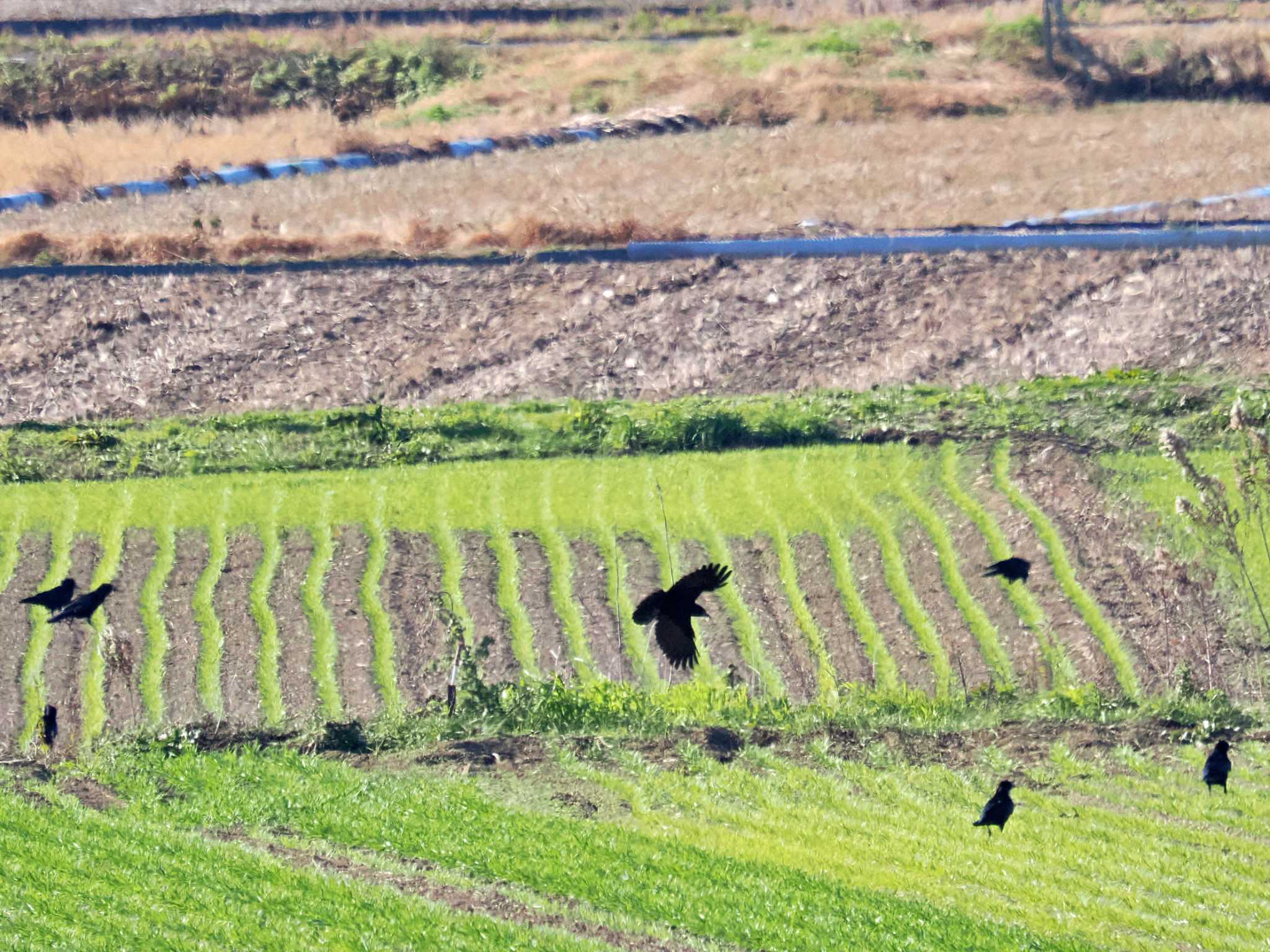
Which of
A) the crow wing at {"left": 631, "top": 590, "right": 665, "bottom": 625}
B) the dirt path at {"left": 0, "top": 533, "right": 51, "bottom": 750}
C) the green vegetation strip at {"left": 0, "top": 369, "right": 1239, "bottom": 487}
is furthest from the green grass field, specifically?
the green vegetation strip at {"left": 0, "top": 369, "right": 1239, "bottom": 487}

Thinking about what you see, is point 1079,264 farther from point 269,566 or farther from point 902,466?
point 269,566

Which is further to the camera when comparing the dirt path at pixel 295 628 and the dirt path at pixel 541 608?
the dirt path at pixel 541 608

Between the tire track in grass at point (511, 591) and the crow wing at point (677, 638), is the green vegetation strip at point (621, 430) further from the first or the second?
the crow wing at point (677, 638)

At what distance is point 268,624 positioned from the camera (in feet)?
52.9

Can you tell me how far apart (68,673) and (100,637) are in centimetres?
67

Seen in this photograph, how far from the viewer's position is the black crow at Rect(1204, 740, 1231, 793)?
37.5ft

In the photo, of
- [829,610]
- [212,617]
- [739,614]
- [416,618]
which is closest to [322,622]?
[416,618]

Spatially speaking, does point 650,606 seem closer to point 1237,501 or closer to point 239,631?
point 239,631

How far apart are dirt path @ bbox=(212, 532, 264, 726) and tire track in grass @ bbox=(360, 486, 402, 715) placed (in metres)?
1.03

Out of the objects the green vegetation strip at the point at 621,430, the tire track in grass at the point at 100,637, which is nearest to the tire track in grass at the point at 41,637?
the tire track in grass at the point at 100,637

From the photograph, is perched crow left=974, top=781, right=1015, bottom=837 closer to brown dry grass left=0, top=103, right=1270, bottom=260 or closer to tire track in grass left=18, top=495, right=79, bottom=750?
tire track in grass left=18, top=495, right=79, bottom=750

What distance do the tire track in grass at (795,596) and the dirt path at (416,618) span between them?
319cm

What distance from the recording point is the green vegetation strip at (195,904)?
8695 mm

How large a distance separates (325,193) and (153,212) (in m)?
2.67
